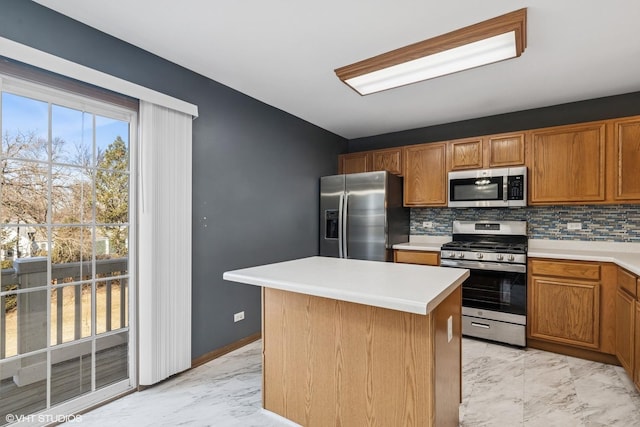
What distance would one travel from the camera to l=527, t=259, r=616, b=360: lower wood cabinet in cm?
269

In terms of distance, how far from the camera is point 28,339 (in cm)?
185

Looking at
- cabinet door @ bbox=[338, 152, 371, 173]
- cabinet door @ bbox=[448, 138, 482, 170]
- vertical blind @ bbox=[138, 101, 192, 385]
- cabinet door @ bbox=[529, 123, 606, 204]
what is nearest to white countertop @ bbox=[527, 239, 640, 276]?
cabinet door @ bbox=[529, 123, 606, 204]

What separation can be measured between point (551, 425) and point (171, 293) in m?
2.68

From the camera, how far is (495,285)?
3.16 m

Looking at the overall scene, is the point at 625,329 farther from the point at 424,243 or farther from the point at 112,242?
the point at 112,242

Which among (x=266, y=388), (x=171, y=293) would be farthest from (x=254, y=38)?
(x=266, y=388)

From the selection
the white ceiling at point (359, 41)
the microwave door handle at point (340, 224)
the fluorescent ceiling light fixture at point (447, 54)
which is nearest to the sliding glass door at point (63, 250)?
the white ceiling at point (359, 41)

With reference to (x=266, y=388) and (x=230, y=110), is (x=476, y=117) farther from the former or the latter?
(x=266, y=388)

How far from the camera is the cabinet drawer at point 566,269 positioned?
2.74m

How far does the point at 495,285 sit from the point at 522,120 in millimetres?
1891

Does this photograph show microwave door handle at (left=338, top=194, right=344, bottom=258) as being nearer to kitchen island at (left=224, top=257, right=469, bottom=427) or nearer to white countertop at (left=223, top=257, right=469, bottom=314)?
white countertop at (left=223, top=257, right=469, bottom=314)

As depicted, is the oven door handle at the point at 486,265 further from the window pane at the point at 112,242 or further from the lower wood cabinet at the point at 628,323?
the window pane at the point at 112,242

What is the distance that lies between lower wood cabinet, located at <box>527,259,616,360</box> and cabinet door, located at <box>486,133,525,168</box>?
3.54 ft

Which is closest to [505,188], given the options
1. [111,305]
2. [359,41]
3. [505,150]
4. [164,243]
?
[505,150]
